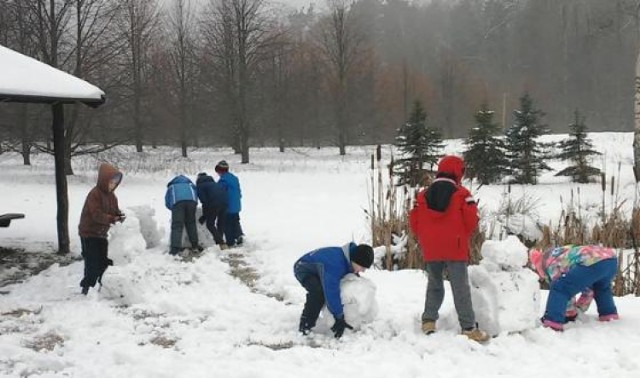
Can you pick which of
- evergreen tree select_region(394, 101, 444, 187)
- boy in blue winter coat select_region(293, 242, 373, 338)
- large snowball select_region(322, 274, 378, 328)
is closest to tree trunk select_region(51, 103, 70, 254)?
boy in blue winter coat select_region(293, 242, 373, 338)

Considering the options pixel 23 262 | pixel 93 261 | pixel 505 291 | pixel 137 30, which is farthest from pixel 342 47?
pixel 505 291

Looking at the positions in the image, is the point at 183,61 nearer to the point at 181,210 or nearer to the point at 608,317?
the point at 181,210

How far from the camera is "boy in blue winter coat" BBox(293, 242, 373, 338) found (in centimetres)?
523

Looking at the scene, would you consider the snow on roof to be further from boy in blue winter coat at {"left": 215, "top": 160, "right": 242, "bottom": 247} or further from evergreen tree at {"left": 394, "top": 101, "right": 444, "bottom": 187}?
evergreen tree at {"left": 394, "top": 101, "right": 444, "bottom": 187}

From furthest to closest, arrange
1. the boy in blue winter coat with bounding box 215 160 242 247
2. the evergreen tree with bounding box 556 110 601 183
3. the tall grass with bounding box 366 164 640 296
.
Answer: the evergreen tree with bounding box 556 110 601 183
the boy in blue winter coat with bounding box 215 160 242 247
the tall grass with bounding box 366 164 640 296

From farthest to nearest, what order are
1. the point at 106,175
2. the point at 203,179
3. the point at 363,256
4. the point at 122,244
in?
the point at 203,179
the point at 122,244
the point at 106,175
the point at 363,256

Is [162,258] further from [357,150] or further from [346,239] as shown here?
[357,150]

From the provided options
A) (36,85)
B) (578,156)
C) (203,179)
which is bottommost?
(203,179)

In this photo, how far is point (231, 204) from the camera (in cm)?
995

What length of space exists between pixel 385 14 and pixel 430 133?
51628mm

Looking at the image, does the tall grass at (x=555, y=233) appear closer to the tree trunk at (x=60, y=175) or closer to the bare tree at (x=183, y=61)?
the tree trunk at (x=60, y=175)

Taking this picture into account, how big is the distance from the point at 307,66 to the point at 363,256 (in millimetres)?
40168

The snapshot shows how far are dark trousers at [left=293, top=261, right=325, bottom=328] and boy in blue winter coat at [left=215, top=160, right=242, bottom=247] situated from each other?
4.68 metres

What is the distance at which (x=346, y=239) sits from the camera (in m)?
10.9
